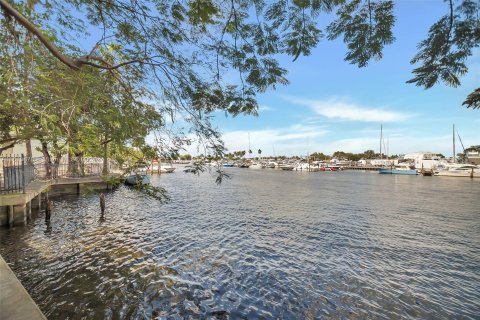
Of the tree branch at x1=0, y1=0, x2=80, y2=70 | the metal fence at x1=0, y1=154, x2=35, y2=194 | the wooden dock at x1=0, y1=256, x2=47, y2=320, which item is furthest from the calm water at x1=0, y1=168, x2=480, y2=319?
the tree branch at x1=0, y1=0, x2=80, y2=70

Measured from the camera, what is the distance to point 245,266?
11.0 meters

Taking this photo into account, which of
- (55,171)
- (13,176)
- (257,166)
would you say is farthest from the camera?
(257,166)

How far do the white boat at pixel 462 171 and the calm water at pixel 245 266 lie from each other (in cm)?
6313

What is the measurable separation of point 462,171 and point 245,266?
271 feet

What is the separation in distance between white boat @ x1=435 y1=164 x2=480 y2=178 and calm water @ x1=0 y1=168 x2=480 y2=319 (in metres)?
63.1

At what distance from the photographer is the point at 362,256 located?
12.3 m

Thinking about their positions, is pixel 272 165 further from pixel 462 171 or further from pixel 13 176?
pixel 13 176

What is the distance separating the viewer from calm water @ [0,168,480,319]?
7957 mm

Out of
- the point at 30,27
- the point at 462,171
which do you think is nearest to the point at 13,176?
the point at 30,27

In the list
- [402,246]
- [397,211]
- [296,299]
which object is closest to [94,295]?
[296,299]

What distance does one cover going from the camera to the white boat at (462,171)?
6726cm

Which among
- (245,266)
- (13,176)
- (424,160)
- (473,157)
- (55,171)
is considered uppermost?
(473,157)

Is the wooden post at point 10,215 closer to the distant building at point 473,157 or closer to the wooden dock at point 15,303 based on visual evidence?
the wooden dock at point 15,303

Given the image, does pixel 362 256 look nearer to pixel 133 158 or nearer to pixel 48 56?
pixel 133 158
